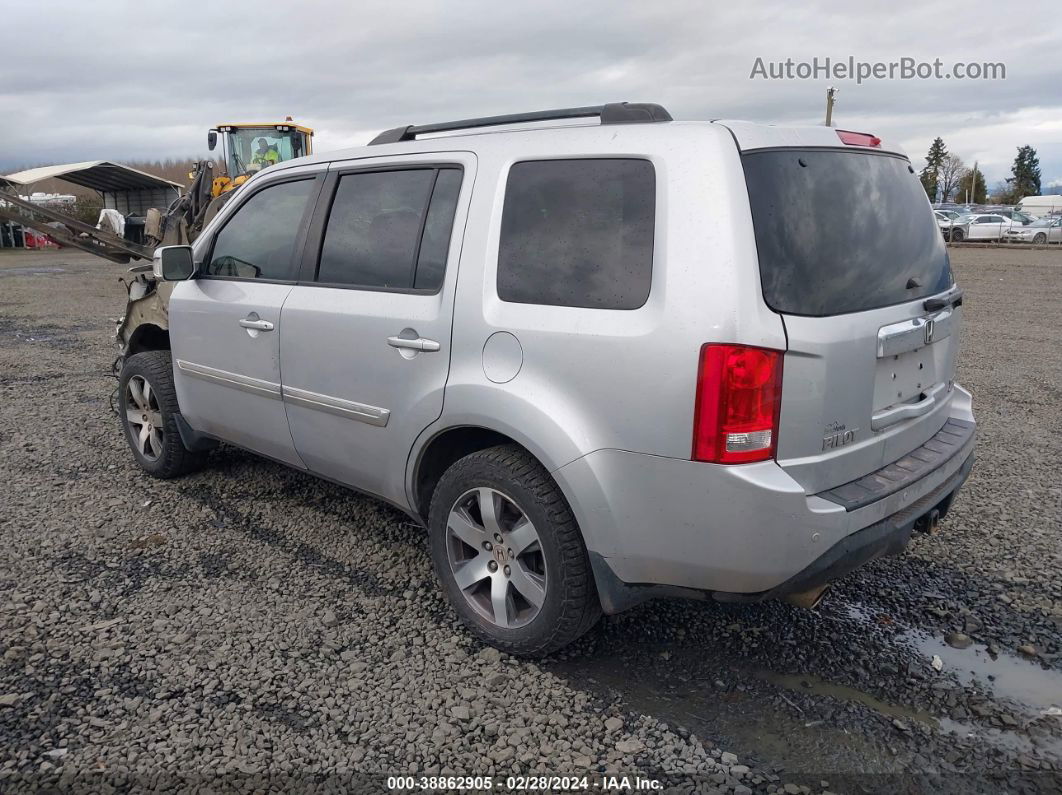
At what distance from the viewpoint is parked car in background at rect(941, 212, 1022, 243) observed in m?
34.2

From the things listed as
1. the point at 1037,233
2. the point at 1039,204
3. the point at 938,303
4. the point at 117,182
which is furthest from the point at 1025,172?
the point at 938,303

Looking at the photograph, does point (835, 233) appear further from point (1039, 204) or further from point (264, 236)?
point (1039, 204)

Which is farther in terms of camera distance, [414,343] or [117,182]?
[117,182]

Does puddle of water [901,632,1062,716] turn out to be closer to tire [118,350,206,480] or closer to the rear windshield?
the rear windshield

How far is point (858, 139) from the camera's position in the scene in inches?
126

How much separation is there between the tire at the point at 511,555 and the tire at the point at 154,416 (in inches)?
91.0

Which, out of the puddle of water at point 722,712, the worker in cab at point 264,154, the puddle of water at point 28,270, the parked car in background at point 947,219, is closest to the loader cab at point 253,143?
the worker in cab at point 264,154

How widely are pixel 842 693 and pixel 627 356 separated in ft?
4.73

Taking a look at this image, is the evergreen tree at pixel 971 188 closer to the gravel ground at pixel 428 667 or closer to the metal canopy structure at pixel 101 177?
the metal canopy structure at pixel 101 177

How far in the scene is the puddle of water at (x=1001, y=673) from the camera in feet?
9.87

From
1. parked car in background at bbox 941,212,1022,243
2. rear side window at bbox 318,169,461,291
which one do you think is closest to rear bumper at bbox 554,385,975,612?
rear side window at bbox 318,169,461,291

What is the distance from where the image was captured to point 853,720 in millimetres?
2883

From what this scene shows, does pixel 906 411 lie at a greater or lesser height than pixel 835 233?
lesser

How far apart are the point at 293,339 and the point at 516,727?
6.54ft
